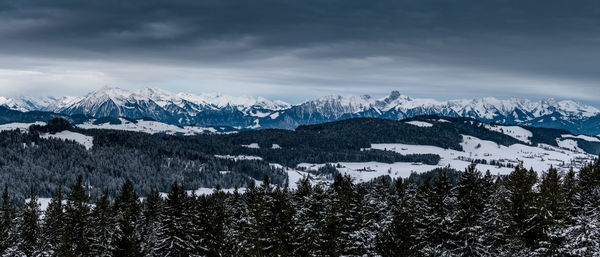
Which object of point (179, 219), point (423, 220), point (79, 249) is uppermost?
point (423, 220)

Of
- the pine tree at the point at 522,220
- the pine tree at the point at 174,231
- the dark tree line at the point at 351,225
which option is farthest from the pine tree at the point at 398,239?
the pine tree at the point at 174,231

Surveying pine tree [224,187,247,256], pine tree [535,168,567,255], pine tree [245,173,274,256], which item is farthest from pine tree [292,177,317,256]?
pine tree [535,168,567,255]

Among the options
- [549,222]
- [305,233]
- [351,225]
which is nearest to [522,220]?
[549,222]

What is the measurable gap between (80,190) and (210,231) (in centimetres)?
3309

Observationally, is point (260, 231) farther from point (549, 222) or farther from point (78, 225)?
point (549, 222)

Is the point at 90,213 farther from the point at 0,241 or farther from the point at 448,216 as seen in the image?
the point at 448,216

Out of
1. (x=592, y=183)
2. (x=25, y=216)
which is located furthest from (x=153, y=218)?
(x=592, y=183)

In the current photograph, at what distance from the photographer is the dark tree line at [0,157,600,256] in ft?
113

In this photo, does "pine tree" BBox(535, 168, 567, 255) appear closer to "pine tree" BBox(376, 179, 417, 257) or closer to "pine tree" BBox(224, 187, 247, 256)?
"pine tree" BBox(376, 179, 417, 257)

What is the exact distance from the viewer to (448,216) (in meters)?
37.6

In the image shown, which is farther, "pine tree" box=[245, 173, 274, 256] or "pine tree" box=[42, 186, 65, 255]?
"pine tree" box=[42, 186, 65, 255]

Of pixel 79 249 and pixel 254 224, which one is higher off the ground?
pixel 254 224

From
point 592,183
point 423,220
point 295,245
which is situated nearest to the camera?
point 423,220

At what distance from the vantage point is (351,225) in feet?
148
